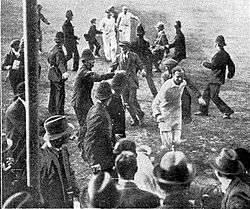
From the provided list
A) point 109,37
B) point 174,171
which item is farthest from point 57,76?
point 174,171

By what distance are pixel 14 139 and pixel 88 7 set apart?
101 inches

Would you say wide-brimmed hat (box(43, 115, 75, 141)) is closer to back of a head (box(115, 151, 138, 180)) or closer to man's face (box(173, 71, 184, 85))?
back of a head (box(115, 151, 138, 180))

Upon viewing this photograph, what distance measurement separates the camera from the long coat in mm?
7207

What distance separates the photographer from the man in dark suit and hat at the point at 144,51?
27.8 feet

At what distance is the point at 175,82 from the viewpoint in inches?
283

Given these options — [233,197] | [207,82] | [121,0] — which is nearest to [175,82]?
[207,82]

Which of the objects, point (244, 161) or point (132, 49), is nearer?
point (244, 161)

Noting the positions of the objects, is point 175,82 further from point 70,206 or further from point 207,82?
point 70,206

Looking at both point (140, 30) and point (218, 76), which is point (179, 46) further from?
point (218, 76)

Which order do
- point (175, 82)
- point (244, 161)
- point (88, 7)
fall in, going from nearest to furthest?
point (244, 161) < point (175, 82) < point (88, 7)

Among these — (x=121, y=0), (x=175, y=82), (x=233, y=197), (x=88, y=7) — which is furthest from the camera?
(x=121, y=0)

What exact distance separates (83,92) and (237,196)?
11.3 feet

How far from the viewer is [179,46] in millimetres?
8742

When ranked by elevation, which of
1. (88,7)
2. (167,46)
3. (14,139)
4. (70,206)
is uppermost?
(88,7)
